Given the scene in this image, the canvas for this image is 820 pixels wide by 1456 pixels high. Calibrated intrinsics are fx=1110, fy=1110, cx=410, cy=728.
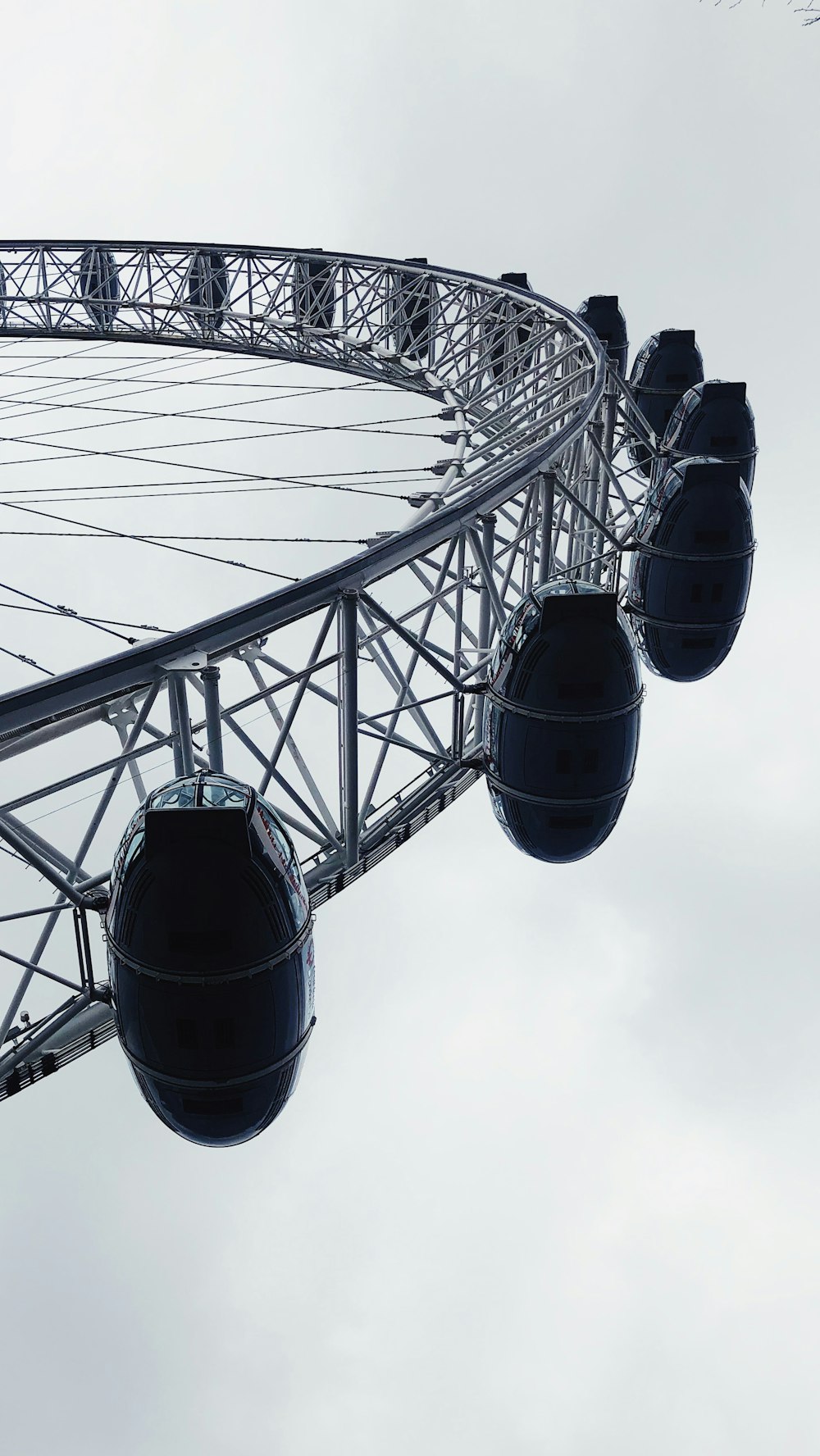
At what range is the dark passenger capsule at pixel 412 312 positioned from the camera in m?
33.6

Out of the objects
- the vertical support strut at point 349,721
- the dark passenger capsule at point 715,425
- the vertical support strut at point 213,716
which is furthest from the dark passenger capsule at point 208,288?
the vertical support strut at point 213,716

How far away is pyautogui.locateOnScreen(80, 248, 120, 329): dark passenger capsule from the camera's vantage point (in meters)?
38.9

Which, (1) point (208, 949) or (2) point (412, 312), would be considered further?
(2) point (412, 312)

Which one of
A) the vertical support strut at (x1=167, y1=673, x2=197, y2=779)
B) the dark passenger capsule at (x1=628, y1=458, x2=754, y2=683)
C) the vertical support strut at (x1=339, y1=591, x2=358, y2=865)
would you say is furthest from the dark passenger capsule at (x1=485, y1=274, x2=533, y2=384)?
the vertical support strut at (x1=167, y1=673, x2=197, y2=779)

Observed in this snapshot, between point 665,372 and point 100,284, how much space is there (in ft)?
65.3

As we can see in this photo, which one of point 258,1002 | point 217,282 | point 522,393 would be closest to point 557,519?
Answer: point 522,393

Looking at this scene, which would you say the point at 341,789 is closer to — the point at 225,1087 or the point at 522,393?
the point at 225,1087

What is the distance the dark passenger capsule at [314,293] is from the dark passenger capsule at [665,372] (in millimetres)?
10078

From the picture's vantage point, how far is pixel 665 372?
3419 centimetres

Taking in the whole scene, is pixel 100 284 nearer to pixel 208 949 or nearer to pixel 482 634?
pixel 482 634

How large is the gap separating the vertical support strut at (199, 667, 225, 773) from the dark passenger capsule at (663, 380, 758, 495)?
19181 millimetres

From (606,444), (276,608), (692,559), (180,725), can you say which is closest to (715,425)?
(606,444)

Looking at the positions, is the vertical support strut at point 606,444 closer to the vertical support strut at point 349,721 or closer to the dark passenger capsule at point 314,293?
the vertical support strut at point 349,721

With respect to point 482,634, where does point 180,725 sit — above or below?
above
